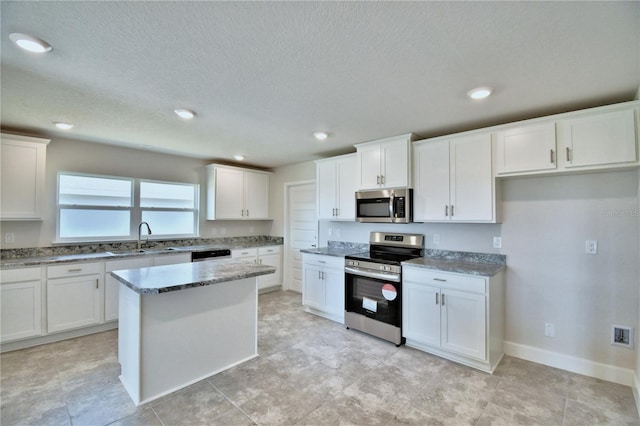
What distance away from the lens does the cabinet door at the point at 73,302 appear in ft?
10.6

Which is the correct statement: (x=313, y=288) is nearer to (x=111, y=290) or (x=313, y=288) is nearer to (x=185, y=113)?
(x=111, y=290)

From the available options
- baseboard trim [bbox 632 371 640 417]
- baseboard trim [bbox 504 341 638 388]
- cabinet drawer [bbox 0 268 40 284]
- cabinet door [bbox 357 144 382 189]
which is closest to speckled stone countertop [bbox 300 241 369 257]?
cabinet door [bbox 357 144 382 189]

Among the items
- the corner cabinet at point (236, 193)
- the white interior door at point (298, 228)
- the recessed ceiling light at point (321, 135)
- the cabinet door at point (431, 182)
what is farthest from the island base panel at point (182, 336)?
the corner cabinet at point (236, 193)

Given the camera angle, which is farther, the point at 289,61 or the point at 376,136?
the point at 376,136

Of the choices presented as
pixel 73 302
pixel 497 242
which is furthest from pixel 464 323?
pixel 73 302

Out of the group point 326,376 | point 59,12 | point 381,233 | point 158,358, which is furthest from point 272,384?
point 59,12

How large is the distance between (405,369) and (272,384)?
1.25 meters

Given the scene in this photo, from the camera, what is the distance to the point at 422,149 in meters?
3.38

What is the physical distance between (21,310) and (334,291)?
3.51m

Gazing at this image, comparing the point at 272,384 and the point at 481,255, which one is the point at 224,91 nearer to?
the point at 272,384

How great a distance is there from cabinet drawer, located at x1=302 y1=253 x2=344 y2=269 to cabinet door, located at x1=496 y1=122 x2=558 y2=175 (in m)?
2.11

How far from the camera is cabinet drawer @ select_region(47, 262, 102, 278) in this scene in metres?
3.23

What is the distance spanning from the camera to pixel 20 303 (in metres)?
3.04

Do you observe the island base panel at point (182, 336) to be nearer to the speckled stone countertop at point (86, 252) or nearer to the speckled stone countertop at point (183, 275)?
the speckled stone countertop at point (183, 275)
